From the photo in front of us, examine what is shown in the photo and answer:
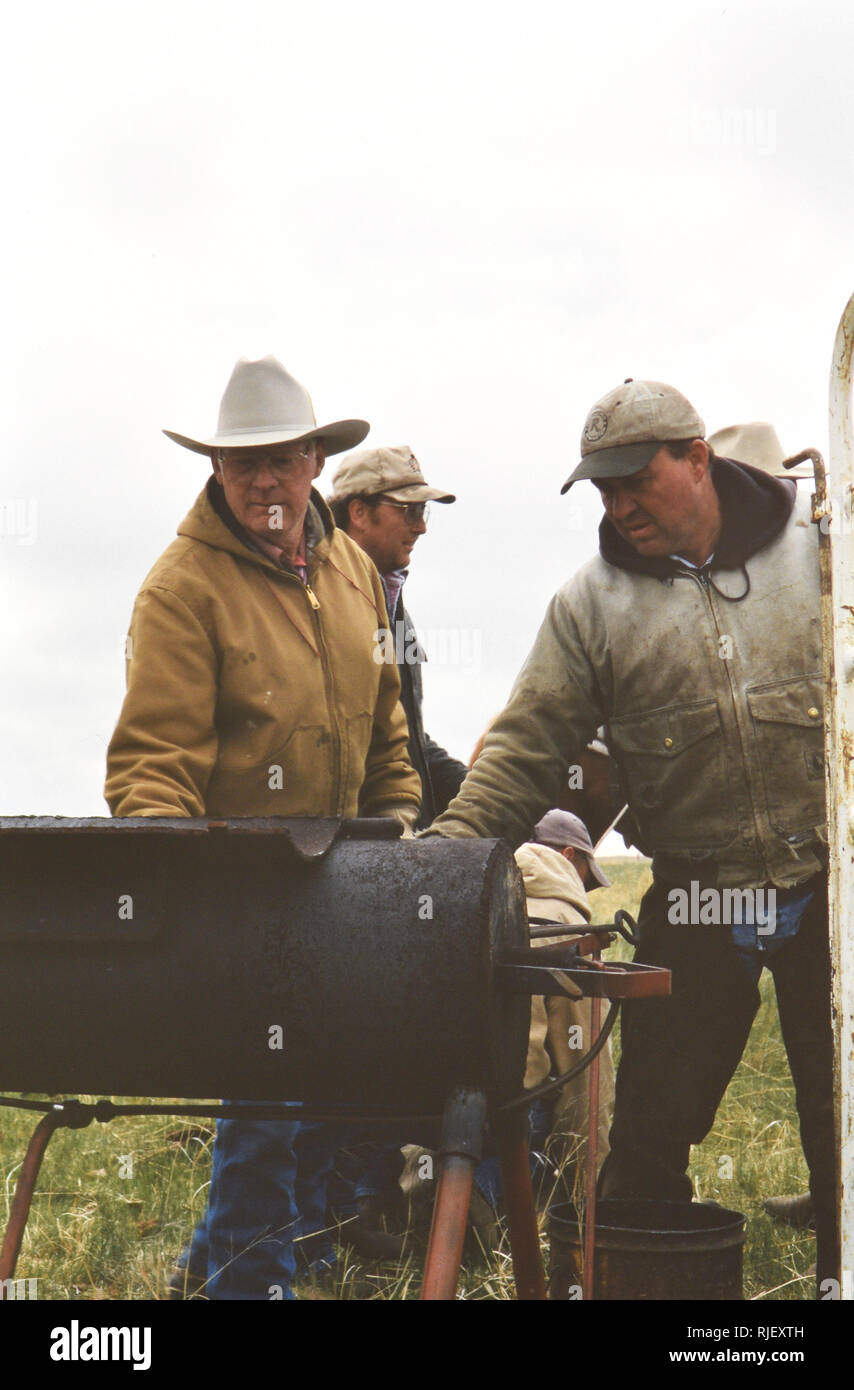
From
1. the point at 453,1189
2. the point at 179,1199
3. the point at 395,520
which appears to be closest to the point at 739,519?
the point at 395,520

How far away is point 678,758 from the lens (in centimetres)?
382

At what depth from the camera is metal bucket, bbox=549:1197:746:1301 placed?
330 centimetres

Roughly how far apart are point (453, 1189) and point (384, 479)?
3.23 m

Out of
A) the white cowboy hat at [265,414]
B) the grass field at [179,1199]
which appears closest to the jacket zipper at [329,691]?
the white cowboy hat at [265,414]

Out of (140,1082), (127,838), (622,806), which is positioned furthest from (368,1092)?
(622,806)

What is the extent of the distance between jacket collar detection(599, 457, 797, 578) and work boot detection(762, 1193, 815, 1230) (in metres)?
2.27

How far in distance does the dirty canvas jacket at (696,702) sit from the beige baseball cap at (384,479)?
1505mm

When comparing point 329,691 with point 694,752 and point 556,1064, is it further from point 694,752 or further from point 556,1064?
point 556,1064

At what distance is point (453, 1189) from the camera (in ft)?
8.57

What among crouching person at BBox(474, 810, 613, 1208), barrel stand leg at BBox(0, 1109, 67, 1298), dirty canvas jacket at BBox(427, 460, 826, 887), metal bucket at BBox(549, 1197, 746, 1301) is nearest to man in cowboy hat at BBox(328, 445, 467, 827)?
crouching person at BBox(474, 810, 613, 1208)
